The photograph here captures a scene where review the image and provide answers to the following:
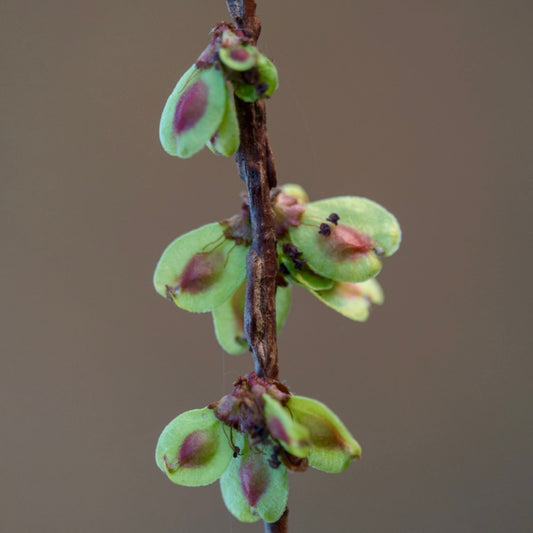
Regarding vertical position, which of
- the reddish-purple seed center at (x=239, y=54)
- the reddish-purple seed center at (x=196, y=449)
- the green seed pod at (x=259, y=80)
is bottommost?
the reddish-purple seed center at (x=196, y=449)

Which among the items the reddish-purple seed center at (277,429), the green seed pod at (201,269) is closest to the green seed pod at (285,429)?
the reddish-purple seed center at (277,429)

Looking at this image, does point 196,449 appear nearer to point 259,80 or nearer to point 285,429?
point 285,429

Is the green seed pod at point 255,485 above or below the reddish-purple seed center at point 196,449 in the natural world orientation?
below

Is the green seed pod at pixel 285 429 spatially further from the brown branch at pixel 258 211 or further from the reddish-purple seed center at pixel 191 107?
the reddish-purple seed center at pixel 191 107

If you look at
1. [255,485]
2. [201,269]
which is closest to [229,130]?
[201,269]

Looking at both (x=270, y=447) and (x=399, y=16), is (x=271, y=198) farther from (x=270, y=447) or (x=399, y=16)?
(x=399, y=16)

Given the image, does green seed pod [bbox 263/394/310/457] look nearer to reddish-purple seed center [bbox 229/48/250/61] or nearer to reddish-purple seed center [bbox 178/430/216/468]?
reddish-purple seed center [bbox 178/430/216/468]

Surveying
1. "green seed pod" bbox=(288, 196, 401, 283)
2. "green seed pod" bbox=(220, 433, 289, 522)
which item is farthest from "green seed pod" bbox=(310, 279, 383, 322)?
"green seed pod" bbox=(220, 433, 289, 522)
